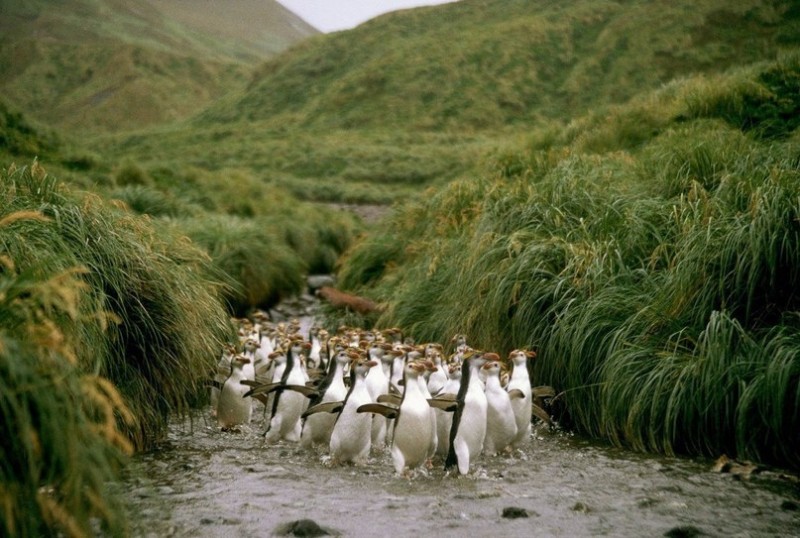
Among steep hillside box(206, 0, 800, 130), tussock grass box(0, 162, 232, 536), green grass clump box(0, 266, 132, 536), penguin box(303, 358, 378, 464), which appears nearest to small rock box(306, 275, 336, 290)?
tussock grass box(0, 162, 232, 536)

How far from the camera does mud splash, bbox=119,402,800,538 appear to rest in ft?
15.5

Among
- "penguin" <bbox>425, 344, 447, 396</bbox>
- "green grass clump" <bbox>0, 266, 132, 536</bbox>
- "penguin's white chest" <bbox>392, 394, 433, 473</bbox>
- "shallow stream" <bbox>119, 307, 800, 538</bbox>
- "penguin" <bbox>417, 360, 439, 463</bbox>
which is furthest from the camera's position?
"penguin" <bbox>425, 344, 447, 396</bbox>

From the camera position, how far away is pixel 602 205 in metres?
8.89

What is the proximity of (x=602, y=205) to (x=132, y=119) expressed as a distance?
72163 millimetres

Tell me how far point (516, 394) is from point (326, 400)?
58.6 inches

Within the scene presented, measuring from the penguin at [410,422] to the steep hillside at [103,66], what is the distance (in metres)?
71.1

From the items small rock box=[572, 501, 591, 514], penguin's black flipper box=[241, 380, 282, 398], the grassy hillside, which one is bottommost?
small rock box=[572, 501, 591, 514]

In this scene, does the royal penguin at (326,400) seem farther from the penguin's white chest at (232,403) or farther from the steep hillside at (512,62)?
the steep hillside at (512,62)

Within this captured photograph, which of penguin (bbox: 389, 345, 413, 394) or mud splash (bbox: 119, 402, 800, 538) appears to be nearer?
mud splash (bbox: 119, 402, 800, 538)

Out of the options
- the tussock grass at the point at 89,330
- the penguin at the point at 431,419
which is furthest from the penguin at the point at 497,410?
the tussock grass at the point at 89,330

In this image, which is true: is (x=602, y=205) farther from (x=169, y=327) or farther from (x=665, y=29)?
(x=665, y=29)

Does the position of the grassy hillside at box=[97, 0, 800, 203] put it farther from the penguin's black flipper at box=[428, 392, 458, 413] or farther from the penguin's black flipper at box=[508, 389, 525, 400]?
the penguin's black flipper at box=[428, 392, 458, 413]

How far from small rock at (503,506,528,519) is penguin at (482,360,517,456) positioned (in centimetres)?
128

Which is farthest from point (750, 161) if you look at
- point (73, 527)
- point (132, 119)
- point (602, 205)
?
point (132, 119)
